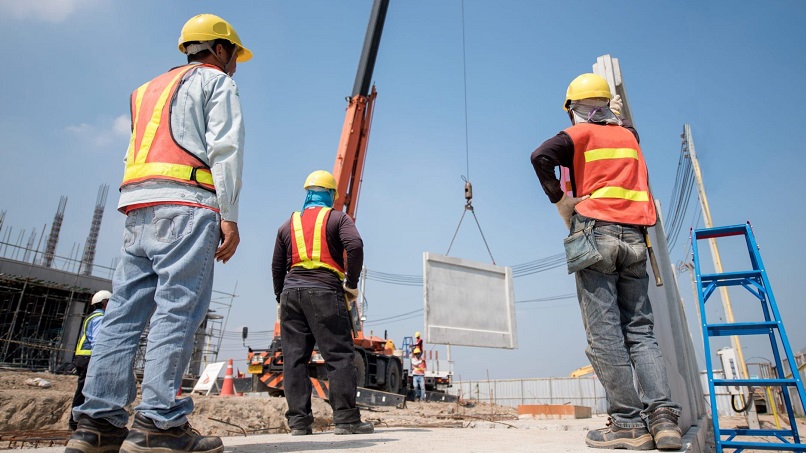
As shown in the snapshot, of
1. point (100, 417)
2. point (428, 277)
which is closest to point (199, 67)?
point (100, 417)

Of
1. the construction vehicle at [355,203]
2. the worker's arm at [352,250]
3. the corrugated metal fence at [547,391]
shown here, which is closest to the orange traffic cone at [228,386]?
the construction vehicle at [355,203]

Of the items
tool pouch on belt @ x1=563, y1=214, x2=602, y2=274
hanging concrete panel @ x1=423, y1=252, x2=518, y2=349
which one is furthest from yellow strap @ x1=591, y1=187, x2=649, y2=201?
hanging concrete panel @ x1=423, y1=252, x2=518, y2=349

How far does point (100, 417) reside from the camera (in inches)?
72.4

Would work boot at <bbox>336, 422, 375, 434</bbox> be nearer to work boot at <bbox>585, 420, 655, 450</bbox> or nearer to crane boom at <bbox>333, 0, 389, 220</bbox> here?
work boot at <bbox>585, 420, 655, 450</bbox>

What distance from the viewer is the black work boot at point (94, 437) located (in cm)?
178

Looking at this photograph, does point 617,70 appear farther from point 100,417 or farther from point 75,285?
point 75,285

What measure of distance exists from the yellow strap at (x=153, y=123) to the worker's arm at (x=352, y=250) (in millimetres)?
1862

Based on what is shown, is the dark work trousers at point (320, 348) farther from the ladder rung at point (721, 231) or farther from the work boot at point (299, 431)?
the ladder rung at point (721, 231)

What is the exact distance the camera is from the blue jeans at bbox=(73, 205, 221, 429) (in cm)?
184

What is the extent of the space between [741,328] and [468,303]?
3279 mm

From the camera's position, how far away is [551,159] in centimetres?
267

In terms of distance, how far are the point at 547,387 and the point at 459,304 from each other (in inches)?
692

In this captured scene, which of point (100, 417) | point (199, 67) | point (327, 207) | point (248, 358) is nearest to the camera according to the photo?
point (100, 417)

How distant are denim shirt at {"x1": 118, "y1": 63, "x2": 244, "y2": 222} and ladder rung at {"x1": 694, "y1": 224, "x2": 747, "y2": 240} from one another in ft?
10.6
